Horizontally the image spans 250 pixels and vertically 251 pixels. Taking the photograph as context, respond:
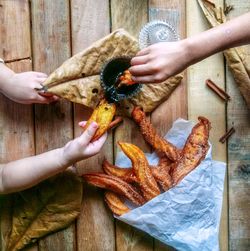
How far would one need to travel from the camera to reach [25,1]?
1.36 metres

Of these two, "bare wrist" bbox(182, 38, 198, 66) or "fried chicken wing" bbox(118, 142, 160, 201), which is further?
"fried chicken wing" bbox(118, 142, 160, 201)

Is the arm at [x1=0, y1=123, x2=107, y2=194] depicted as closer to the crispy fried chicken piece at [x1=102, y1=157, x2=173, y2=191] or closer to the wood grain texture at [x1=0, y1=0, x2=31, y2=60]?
the crispy fried chicken piece at [x1=102, y1=157, x2=173, y2=191]

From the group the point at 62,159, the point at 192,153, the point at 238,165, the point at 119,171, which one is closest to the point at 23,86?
the point at 62,159

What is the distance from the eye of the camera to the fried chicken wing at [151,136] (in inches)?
52.3

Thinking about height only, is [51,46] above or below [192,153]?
above

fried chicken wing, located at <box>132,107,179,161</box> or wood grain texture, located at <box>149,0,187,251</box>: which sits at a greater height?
wood grain texture, located at <box>149,0,187,251</box>

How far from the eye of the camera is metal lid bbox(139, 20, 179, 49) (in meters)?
1.34

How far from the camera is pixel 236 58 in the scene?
134 cm

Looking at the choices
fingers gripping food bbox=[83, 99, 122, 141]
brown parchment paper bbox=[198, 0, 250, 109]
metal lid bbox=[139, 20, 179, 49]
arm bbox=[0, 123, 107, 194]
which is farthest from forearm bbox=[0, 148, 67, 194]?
brown parchment paper bbox=[198, 0, 250, 109]

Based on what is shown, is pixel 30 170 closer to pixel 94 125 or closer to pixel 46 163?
pixel 46 163

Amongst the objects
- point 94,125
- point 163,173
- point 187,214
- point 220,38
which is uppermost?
point 220,38

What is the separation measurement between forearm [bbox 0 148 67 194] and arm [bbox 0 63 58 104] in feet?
0.47

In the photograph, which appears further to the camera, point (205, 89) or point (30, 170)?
point (205, 89)

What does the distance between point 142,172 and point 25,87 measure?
1.21ft
